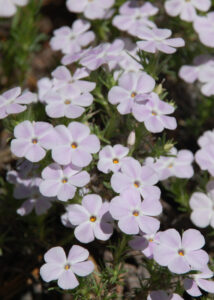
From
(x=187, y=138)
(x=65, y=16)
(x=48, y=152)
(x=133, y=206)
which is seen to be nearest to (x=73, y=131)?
(x=48, y=152)

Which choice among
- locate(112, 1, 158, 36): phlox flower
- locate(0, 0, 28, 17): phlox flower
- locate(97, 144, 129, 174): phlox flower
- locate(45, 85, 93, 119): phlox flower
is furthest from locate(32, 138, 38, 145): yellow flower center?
locate(0, 0, 28, 17): phlox flower

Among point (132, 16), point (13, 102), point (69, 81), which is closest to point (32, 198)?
point (13, 102)

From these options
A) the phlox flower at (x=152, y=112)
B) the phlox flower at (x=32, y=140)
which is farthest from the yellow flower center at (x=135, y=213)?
the phlox flower at (x=32, y=140)

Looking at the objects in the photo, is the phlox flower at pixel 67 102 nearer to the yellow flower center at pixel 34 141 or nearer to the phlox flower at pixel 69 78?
the phlox flower at pixel 69 78

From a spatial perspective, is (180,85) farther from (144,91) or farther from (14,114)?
(14,114)

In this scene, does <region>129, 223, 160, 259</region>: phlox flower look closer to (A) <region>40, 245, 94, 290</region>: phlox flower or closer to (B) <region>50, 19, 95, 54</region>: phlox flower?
(A) <region>40, 245, 94, 290</region>: phlox flower

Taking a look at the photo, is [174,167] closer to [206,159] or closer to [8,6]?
[206,159]
